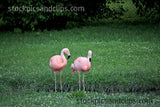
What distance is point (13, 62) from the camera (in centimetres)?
916

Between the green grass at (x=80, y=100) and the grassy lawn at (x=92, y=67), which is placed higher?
the grassy lawn at (x=92, y=67)

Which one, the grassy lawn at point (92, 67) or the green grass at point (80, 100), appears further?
the grassy lawn at point (92, 67)

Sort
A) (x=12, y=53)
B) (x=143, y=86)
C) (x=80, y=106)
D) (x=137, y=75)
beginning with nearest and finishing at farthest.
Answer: (x=80, y=106), (x=143, y=86), (x=137, y=75), (x=12, y=53)

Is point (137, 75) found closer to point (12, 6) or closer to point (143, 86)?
point (143, 86)

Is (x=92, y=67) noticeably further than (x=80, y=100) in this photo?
Yes

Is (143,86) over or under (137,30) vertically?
under

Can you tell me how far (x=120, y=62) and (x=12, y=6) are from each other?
6.28m

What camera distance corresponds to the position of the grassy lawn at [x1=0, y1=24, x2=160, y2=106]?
22.5 ft

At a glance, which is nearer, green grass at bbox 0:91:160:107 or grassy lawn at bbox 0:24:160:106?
green grass at bbox 0:91:160:107

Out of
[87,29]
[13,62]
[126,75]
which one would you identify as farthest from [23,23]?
[126,75]

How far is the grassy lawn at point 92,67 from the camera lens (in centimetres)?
685

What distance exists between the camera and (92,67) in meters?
8.46

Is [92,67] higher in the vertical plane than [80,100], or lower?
higher

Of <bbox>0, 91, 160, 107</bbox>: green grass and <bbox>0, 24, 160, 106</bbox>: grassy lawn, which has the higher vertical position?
<bbox>0, 24, 160, 106</bbox>: grassy lawn
